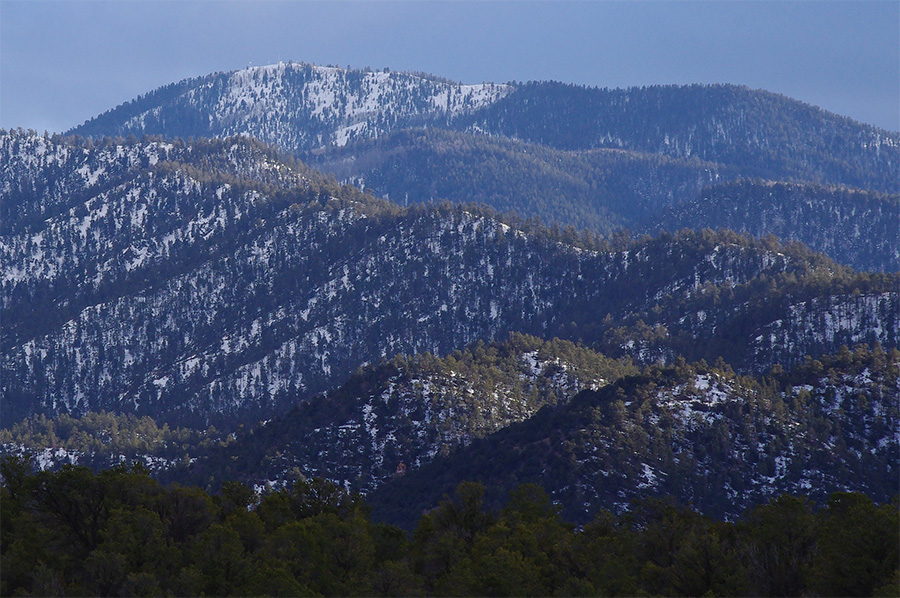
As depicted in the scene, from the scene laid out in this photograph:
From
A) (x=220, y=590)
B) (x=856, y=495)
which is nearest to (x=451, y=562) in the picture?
(x=220, y=590)

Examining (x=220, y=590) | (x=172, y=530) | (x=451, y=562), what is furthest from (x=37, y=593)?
(x=451, y=562)

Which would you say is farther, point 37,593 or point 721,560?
point 721,560

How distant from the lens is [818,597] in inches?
4498

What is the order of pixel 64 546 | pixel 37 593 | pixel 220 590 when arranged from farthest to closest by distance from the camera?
pixel 64 546 → pixel 220 590 → pixel 37 593

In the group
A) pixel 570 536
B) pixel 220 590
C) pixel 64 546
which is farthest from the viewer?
pixel 570 536

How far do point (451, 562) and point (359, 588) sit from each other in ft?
44.2

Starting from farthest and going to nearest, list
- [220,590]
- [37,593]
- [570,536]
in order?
[570,536] → [220,590] → [37,593]

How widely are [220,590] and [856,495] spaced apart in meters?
74.5

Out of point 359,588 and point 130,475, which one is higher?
point 130,475

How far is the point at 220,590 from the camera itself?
118750 mm

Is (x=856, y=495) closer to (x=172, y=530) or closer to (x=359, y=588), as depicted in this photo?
(x=359, y=588)

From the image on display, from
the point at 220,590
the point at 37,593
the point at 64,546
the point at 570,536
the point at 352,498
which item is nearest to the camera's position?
the point at 37,593

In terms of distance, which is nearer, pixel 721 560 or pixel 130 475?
pixel 721 560

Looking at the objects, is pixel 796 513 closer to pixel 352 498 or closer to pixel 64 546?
pixel 352 498
